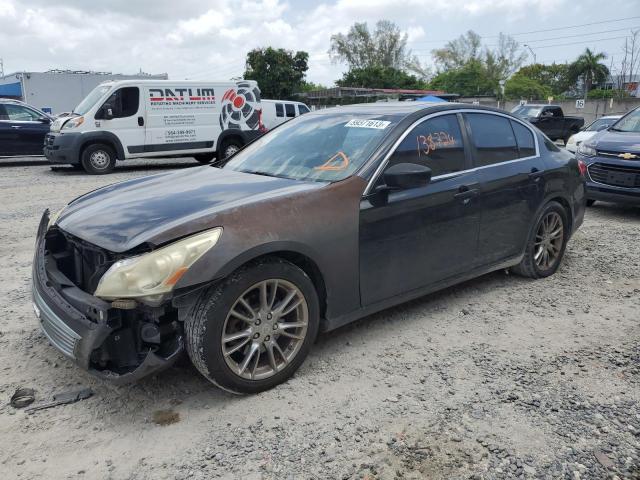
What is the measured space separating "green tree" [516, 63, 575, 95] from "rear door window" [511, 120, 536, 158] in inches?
2800

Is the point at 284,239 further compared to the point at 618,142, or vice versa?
the point at 618,142

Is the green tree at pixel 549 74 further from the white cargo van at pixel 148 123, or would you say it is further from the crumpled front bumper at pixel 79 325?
the crumpled front bumper at pixel 79 325

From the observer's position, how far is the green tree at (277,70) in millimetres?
41844

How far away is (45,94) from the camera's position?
1094 inches

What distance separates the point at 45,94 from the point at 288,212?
29.3m

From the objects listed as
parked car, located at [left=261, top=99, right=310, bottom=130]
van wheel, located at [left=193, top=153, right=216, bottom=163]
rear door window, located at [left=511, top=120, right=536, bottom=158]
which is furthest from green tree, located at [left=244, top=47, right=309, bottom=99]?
rear door window, located at [left=511, top=120, right=536, bottom=158]

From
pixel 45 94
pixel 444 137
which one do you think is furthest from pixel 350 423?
pixel 45 94

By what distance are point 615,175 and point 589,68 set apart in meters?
58.7

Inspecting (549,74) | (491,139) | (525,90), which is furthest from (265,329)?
(549,74)

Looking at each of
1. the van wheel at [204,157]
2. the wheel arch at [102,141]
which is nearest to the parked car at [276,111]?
the van wheel at [204,157]

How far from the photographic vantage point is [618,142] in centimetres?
773

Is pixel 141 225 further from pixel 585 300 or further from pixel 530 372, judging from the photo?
pixel 585 300

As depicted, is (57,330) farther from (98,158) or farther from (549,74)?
(549,74)

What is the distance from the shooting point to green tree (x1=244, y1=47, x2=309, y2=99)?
41844mm
